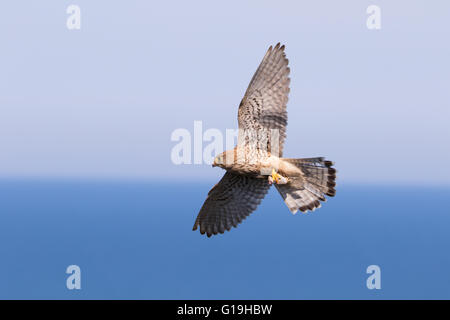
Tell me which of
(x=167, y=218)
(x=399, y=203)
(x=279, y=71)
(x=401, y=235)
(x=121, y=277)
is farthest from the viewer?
(x=399, y=203)

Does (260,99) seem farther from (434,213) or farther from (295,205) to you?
(434,213)

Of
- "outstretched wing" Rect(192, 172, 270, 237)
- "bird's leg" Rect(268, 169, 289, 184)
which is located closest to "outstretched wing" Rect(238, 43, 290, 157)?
"bird's leg" Rect(268, 169, 289, 184)

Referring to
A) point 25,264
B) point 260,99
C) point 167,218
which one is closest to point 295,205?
point 260,99

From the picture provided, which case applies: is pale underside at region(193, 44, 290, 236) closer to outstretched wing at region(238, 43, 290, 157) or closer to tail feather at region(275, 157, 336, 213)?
outstretched wing at region(238, 43, 290, 157)

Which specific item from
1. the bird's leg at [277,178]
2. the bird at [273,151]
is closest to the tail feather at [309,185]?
the bird at [273,151]

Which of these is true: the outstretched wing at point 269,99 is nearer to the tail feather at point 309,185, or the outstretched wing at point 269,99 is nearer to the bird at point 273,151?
the bird at point 273,151

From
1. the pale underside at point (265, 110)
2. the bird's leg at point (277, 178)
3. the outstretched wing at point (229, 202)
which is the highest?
the pale underside at point (265, 110)

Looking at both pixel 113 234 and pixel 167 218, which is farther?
pixel 167 218
